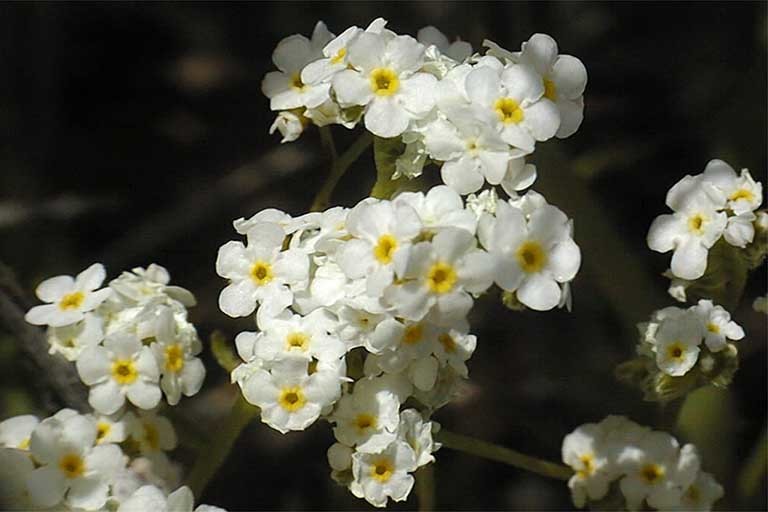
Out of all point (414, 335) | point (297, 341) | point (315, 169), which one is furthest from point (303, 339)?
point (315, 169)

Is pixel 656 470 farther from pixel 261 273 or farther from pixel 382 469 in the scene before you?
pixel 261 273

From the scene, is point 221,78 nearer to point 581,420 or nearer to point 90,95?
point 90,95

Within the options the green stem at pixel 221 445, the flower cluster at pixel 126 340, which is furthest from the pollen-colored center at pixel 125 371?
the green stem at pixel 221 445

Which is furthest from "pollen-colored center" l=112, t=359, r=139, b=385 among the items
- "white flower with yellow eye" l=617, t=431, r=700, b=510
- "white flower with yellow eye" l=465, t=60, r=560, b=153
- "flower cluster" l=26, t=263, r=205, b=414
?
"white flower with yellow eye" l=617, t=431, r=700, b=510

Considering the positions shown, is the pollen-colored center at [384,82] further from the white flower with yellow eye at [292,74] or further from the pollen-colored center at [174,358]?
the pollen-colored center at [174,358]

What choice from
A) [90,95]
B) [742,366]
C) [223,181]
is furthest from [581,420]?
[90,95]

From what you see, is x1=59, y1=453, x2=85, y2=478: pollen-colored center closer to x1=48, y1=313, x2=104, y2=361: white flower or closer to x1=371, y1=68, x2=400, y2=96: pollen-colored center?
x1=48, y1=313, x2=104, y2=361: white flower
